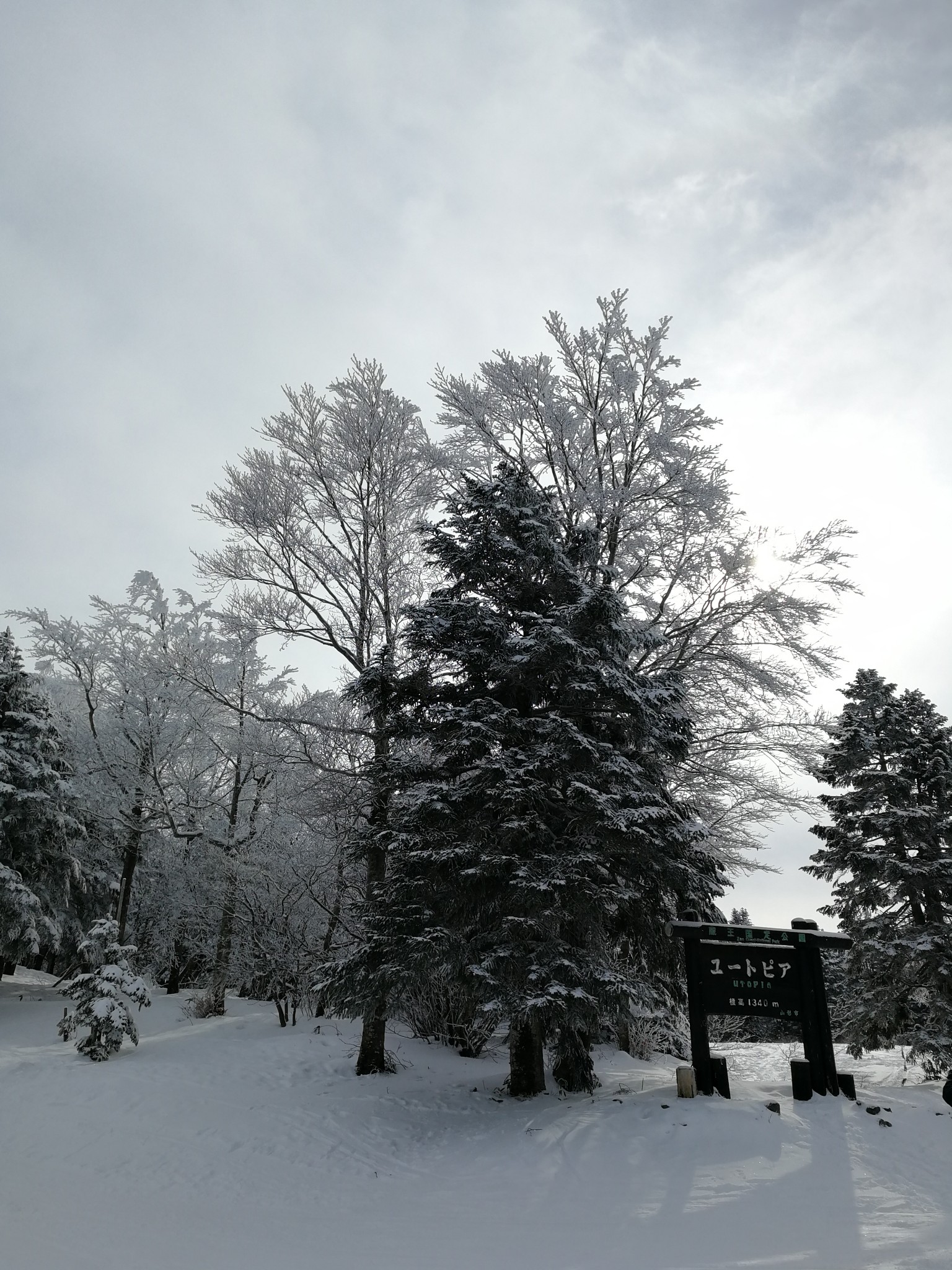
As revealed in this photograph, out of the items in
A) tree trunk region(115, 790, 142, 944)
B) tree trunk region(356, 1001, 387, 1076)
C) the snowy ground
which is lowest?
the snowy ground

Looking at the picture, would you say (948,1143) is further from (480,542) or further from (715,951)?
(480,542)

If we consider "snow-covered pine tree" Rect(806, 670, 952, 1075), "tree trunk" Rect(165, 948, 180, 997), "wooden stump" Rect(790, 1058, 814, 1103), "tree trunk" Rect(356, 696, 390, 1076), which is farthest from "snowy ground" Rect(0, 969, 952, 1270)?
"tree trunk" Rect(165, 948, 180, 997)

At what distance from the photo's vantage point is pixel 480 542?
456 inches

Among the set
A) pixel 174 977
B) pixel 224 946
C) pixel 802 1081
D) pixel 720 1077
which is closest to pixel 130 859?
pixel 224 946

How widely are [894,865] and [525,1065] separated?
883 cm

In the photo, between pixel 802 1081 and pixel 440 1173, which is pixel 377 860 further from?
pixel 802 1081

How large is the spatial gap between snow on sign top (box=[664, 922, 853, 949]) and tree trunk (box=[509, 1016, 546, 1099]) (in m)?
2.29

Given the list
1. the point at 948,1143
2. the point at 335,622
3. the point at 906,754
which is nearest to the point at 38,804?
the point at 335,622

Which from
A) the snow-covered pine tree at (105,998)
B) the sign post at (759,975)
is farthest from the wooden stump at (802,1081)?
the snow-covered pine tree at (105,998)

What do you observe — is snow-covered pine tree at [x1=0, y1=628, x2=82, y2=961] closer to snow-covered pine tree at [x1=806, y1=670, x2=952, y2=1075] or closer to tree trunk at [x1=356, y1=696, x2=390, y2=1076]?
tree trunk at [x1=356, y1=696, x2=390, y2=1076]

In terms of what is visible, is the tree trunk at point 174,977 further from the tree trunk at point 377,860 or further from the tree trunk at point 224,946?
the tree trunk at point 377,860

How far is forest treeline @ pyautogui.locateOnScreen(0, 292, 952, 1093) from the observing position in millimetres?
9258

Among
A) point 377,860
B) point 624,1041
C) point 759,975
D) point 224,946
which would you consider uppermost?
point 377,860

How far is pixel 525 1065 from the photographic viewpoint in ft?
32.2
